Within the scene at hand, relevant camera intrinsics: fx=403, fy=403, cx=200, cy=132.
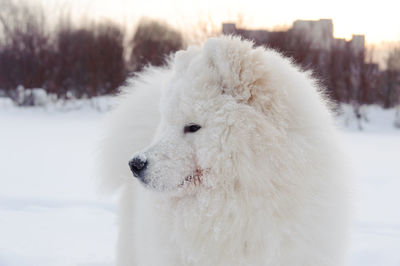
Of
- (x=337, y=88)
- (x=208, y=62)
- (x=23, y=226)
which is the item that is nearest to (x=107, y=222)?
(x=23, y=226)

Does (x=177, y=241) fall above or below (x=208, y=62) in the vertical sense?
below

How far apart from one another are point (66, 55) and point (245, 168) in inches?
964

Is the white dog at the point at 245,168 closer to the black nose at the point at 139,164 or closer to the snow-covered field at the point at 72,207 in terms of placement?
the black nose at the point at 139,164

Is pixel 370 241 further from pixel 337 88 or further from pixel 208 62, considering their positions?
pixel 337 88

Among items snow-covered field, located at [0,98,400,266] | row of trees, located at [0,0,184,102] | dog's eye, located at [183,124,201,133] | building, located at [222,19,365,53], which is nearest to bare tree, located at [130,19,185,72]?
row of trees, located at [0,0,184,102]

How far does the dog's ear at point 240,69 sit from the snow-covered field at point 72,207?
0.91m

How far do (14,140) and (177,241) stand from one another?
1066 centimetres

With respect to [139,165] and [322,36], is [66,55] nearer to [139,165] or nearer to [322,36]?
[322,36]

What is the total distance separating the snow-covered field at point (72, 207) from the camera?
3670 mm

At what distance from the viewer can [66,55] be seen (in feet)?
79.9

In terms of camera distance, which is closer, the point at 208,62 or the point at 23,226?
the point at 208,62

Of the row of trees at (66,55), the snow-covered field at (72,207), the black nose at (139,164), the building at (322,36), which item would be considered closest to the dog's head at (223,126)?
the black nose at (139,164)

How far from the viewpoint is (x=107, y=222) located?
4809 mm

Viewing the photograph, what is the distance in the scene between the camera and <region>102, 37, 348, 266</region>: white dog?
72.6 inches
